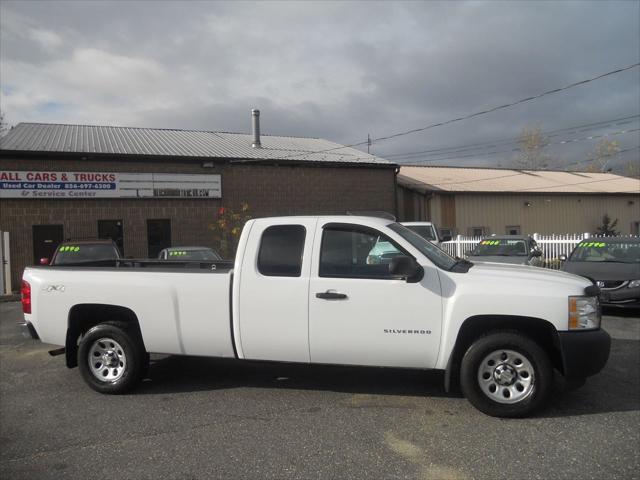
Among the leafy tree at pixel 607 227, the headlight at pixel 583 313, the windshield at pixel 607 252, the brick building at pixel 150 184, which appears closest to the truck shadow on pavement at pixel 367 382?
the headlight at pixel 583 313

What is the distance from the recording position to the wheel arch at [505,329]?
171 inches

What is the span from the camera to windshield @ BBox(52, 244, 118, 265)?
37.0ft

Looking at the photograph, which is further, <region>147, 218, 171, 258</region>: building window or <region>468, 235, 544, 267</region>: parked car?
Result: <region>147, 218, 171, 258</region>: building window

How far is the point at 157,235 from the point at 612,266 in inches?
618

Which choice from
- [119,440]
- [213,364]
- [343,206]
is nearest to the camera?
[119,440]

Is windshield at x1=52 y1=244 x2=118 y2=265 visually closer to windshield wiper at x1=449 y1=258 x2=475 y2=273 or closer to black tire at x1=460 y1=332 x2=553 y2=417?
windshield wiper at x1=449 y1=258 x2=475 y2=273

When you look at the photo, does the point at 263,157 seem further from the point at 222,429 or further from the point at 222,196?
the point at 222,429

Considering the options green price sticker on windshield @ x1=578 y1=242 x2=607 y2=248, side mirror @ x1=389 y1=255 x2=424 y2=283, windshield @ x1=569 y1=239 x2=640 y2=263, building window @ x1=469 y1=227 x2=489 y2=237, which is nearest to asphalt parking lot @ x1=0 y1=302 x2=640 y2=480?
side mirror @ x1=389 y1=255 x2=424 y2=283

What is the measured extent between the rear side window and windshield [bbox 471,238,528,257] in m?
9.64

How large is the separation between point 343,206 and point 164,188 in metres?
8.09

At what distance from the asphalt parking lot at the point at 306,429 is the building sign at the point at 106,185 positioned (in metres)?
13.7

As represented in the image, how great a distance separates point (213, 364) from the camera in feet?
20.8

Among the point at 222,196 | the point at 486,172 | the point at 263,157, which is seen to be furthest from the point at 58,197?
the point at 486,172

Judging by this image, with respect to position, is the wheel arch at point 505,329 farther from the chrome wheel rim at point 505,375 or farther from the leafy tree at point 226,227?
the leafy tree at point 226,227
